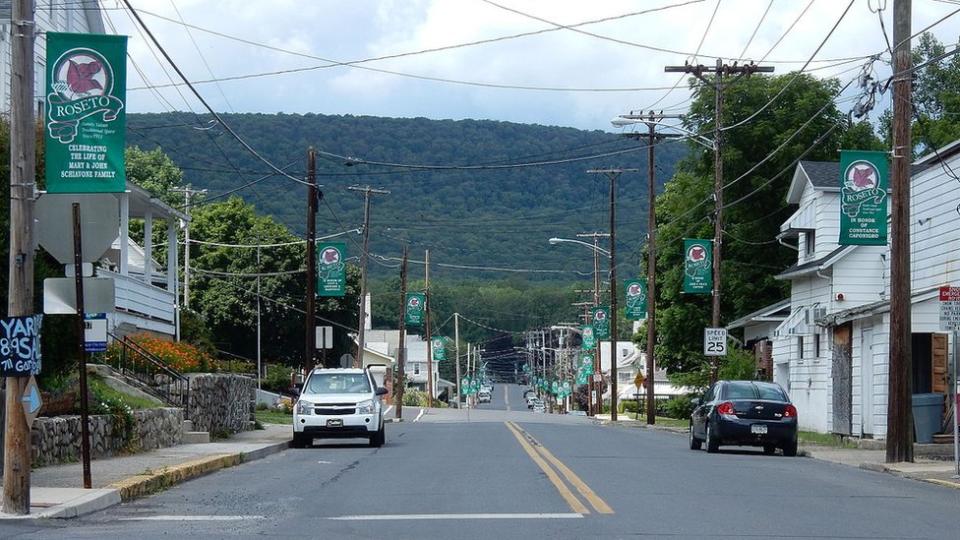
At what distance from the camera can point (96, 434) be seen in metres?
22.0

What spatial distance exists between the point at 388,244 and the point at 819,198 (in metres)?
71.1

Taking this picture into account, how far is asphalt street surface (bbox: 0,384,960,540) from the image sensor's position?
41.9ft

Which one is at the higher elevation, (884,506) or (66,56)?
(66,56)

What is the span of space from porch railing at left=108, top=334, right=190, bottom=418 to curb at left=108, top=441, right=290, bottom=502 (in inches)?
126

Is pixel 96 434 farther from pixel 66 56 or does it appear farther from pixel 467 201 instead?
pixel 467 201

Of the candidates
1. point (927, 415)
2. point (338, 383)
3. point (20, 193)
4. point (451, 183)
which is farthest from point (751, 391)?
point (451, 183)

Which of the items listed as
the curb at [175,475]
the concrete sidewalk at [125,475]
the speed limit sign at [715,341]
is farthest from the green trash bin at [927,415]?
the curb at [175,475]

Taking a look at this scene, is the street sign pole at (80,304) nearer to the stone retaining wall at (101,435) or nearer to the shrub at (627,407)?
the stone retaining wall at (101,435)

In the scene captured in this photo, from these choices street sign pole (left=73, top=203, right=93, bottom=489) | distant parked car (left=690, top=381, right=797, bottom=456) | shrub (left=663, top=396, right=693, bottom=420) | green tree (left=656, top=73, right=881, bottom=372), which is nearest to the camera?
street sign pole (left=73, top=203, right=93, bottom=489)

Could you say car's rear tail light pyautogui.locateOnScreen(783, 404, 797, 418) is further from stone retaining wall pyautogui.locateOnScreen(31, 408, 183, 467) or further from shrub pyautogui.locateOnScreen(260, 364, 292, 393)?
shrub pyautogui.locateOnScreen(260, 364, 292, 393)

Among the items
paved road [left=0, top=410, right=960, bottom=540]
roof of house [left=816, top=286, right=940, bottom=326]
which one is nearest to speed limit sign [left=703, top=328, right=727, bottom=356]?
roof of house [left=816, top=286, right=940, bottom=326]

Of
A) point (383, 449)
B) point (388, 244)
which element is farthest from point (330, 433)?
point (388, 244)

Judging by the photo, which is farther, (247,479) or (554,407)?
(554,407)

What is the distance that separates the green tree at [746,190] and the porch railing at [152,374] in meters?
29.3
